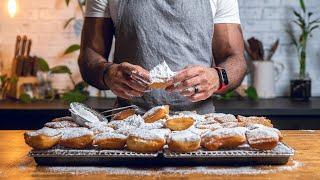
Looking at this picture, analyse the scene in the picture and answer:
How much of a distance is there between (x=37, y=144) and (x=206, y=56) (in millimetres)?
949

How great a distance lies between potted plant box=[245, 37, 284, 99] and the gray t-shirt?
110cm

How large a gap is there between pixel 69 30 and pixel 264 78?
1140mm

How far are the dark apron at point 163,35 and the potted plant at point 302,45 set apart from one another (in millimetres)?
1205

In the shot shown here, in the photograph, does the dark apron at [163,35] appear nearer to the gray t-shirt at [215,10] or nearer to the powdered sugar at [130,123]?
the gray t-shirt at [215,10]

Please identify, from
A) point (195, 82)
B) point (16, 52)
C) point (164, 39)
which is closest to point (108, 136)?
point (195, 82)

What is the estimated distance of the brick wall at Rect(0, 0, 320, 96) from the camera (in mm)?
3404

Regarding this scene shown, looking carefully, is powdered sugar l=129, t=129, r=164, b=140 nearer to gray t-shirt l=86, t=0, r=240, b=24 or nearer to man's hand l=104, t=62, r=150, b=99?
man's hand l=104, t=62, r=150, b=99

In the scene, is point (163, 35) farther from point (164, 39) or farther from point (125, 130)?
point (125, 130)

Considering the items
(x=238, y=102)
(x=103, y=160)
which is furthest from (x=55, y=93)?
(x=103, y=160)

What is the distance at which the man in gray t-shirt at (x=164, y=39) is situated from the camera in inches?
81.1

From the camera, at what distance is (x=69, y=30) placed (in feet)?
11.3

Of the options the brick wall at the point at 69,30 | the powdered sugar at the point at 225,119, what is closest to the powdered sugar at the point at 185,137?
the powdered sugar at the point at 225,119

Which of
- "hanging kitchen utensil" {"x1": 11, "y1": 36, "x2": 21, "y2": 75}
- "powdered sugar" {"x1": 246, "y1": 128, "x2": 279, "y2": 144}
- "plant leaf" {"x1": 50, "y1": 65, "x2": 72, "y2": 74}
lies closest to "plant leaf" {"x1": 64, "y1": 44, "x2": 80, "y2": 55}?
"plant leaf" {"x1": 50, "y1": 65, "x2": 72, "y2": 74}

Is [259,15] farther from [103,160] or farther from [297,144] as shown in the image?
[103,160]
